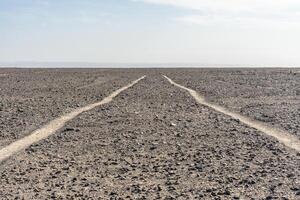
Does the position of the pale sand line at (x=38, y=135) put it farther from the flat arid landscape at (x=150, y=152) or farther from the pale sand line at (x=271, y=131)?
the pale sand line at (x=271, y=131)

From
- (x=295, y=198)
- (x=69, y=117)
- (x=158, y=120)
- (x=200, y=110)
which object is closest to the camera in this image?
(x=295, y=198)

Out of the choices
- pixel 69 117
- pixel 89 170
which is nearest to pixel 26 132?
pixel 69 117

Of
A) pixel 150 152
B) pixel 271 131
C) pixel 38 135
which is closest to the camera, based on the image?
pixel 150 152

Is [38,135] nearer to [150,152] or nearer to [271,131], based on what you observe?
[150,152]

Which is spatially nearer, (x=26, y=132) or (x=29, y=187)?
(x=29, y=187)

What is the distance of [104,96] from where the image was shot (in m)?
29.8

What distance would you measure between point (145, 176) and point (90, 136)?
5.10m

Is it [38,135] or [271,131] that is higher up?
[271,131]

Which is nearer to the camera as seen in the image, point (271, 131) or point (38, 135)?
point (38, 135)

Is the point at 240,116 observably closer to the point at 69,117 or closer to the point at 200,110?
the point at 200,110

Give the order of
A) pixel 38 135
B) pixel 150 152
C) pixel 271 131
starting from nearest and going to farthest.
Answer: pixel 150 152 → pixel 38 135 → pixel 271 131

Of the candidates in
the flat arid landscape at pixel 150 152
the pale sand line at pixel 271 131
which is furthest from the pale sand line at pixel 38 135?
the pale sand line at pixel 271 131

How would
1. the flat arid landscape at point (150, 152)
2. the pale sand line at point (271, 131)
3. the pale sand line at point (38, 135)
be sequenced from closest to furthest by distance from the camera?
the flat arid landscape at point (150, 152) < the pale sand line at point (38, 135) < the pale sand line at point (271, 131)

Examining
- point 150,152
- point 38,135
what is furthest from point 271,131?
point 38,135
